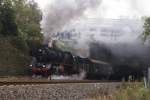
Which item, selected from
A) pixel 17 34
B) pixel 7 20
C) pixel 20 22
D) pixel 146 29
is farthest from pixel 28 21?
pixel 146 29

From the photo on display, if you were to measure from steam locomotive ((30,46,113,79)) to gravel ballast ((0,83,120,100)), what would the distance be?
798cm

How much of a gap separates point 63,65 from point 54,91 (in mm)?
13177

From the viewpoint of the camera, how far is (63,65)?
118ft

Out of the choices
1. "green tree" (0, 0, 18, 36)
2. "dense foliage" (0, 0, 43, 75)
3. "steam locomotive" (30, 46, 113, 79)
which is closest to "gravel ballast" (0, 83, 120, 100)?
"steam locomotive" (30, 46, 113, 79)

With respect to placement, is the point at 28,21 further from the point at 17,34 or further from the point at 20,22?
the point at 17,34

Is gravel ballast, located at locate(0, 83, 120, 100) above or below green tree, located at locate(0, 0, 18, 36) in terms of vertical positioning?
below

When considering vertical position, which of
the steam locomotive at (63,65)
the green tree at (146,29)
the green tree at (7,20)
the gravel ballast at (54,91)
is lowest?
the gravel ballast at (54,91)

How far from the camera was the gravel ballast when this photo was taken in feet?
66.4

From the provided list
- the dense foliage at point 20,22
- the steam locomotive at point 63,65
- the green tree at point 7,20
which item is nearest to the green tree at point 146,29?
the steam locomotive at point 63,65

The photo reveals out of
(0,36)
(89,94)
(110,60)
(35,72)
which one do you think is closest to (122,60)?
(110,60)

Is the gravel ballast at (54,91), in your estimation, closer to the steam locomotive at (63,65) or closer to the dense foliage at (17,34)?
the steam locomotive at (63,65)

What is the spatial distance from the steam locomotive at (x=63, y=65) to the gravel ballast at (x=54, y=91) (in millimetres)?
7980

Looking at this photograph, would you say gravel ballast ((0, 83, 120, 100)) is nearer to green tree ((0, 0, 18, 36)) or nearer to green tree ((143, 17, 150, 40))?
green tree ((143, 17, 150, 40))

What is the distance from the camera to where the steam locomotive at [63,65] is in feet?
117
